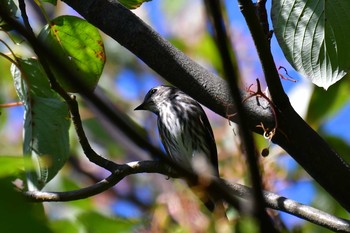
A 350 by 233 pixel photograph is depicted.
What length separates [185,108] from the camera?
180 inches

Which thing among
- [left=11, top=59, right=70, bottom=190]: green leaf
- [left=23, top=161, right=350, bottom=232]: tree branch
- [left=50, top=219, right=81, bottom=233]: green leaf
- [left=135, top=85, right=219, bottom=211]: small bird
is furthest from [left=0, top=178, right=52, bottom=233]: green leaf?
[left=135, top=85, right=219, bottom=211]: small bird

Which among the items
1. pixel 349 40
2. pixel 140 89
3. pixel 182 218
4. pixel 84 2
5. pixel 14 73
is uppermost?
pixel 349 40

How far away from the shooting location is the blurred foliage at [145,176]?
60.2 inches

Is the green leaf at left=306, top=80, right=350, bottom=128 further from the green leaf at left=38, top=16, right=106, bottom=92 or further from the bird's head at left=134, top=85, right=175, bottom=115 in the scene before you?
the bird's head at left=134, top=85, right=175, bottom=115

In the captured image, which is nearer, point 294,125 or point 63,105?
point 294,125

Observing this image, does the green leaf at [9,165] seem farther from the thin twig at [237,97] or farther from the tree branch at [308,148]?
the tree branch at [308,148]

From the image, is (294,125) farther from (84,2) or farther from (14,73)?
(14,73)

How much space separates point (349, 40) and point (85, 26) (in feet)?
2.72

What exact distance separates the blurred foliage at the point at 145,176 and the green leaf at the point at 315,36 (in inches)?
19.6

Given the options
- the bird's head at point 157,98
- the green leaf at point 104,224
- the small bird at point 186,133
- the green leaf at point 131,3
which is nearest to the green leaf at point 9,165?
the green leaf at point 131,3

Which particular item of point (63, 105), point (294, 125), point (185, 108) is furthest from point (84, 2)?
point (185, 108)

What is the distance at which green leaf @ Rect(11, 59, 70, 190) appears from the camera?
220cm

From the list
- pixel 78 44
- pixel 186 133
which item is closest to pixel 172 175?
pixel 78 44

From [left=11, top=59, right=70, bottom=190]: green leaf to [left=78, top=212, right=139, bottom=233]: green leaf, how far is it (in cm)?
A: 53
